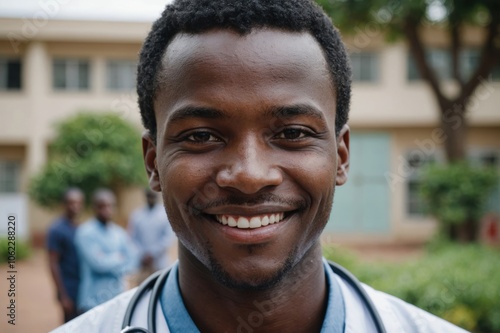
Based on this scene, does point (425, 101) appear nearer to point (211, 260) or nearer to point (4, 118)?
point (4, 118)

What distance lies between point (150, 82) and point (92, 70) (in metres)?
16.7

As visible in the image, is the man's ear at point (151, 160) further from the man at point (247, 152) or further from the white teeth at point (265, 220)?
the white teeth at point (265, 220)

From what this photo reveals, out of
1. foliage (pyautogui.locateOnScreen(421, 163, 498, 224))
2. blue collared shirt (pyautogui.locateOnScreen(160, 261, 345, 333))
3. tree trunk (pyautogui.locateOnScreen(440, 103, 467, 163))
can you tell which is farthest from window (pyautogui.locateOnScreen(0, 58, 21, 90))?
blue collared shirt (pyautogui.locateOnScreen(160, 261, 345, 333))

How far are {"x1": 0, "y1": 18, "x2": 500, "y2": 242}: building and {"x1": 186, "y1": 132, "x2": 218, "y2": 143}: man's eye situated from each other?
1565 cm

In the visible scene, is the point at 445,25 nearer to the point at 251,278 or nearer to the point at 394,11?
the point at 394,11

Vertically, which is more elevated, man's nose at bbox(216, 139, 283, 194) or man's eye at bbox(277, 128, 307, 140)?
man's eye at bbox(277, 128, 307, 140)

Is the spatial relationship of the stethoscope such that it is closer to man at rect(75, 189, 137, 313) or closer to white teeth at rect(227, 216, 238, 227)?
white teeth at rect(227, 216, 238, 227)

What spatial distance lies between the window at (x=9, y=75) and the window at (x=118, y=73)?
100.0 inches

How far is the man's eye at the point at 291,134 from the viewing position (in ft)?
4.51

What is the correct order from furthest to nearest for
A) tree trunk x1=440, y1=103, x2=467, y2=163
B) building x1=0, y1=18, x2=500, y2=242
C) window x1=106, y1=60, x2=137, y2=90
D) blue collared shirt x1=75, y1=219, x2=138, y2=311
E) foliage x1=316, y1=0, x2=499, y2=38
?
window x1=106, y1=60, x2=137, y2=90, building x1=0, y1=18, x2=500, y2=242, tree trunk x1=440, y1=103, x2=467, y2=163, foliage x1=316, y1=0, x2=499, y2=38, blue collared shirt x1=75, y1=219, x2=138, y2=311

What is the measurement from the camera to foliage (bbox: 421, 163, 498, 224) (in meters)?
9.58

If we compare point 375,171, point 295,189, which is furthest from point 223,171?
point 375,171

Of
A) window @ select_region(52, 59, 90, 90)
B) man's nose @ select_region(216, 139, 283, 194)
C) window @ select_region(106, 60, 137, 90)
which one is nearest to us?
man's nose @ select_region(216, 139, 283, 194)

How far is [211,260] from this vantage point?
136cm
